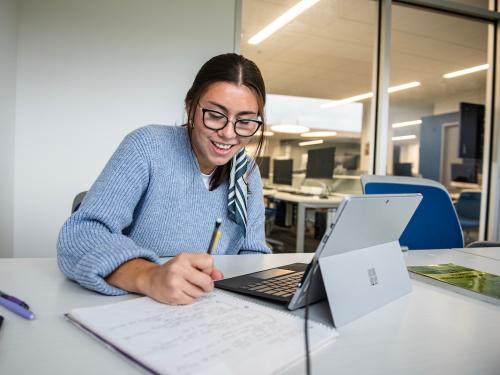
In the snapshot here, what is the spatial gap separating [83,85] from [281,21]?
2439 millimetres

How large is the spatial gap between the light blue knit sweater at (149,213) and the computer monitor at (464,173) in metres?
3.77

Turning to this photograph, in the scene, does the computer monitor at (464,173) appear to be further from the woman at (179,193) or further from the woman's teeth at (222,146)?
the woman's teeth at (222,146)

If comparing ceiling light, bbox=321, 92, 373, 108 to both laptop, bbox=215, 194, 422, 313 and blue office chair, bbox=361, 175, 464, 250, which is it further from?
laptop, bbox=215, 194, 422, 313

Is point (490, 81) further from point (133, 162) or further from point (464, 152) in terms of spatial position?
point (133, 162)

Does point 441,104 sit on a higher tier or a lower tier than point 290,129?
higher

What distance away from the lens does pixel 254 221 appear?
4.12 ft

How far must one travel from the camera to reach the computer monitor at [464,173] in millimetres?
4250

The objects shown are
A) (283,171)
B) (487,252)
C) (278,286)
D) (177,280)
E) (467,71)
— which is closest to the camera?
(177,280)

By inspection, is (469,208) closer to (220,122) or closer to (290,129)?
(290,129)

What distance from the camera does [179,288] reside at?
2.15 feet

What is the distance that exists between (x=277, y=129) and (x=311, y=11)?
2205 mm

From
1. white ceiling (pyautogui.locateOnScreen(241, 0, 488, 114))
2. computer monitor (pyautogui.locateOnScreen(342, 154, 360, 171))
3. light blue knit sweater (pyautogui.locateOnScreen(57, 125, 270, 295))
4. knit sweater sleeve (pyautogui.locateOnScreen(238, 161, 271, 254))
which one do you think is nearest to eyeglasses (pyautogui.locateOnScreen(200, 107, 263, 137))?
light blue knit sweater (pyautogui.locateOnScreen(57, 125, 270, 295))

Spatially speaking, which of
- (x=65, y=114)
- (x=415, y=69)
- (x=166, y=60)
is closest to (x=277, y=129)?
(x=415, y=69)

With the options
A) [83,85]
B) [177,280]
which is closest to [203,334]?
[177,280]
